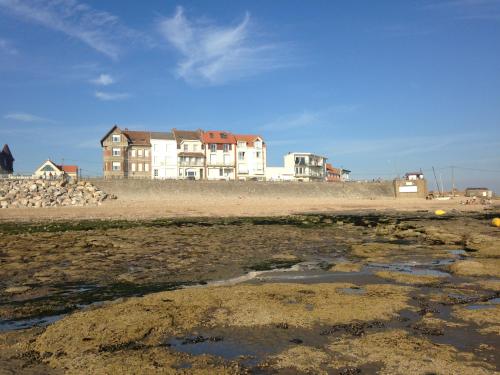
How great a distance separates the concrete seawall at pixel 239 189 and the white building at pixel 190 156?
1996 centimetres

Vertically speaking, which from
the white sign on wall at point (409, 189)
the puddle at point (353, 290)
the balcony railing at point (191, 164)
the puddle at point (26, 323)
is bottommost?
the puddle at point (26, 323)

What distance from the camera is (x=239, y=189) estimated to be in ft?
255

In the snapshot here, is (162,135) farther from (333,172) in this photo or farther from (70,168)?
(333,172)

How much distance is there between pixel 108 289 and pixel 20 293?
7.35 ft

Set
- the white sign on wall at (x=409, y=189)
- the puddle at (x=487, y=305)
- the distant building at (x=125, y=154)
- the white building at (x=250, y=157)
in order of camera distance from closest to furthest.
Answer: the puddle at (x=487, y=305) → the white sign on wall at (x=409, y=189) → the distant building at (x=125, y=154) → the white building at (x=250, y=157)

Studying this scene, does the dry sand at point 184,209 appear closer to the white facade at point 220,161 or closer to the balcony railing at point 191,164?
the white facade at point 220,161

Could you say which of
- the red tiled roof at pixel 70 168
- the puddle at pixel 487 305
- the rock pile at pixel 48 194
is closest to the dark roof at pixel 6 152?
the red tiled roof at pixel 70 168

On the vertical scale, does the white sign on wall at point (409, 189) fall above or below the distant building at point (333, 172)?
below

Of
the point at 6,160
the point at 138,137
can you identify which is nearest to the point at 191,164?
Answer: the point at 138,137

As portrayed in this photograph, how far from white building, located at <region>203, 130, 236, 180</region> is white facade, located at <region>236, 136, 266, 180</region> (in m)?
1.58

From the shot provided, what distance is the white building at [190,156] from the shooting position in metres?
95.5

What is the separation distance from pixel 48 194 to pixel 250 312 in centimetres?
5763

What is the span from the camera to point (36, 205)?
52562 millimetres

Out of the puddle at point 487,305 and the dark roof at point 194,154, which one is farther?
the dark roof at point 194,154
